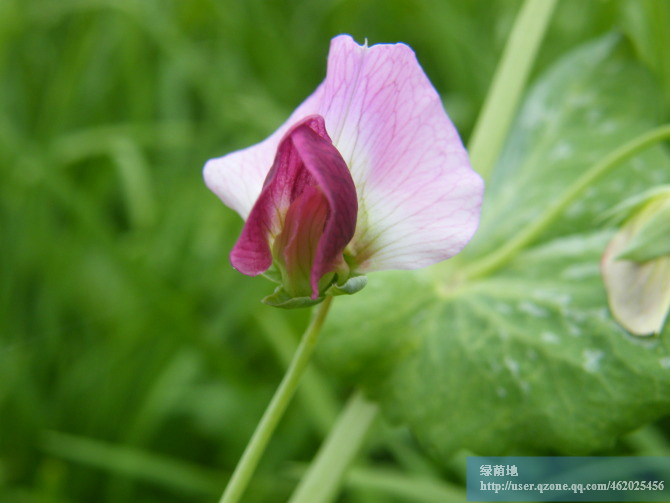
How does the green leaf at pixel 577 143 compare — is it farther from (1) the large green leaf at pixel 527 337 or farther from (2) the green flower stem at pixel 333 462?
(2) the green flower stem at pixel 333 462

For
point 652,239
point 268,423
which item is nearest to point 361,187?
point 268,423

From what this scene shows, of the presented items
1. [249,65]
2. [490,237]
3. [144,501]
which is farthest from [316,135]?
[249,65]

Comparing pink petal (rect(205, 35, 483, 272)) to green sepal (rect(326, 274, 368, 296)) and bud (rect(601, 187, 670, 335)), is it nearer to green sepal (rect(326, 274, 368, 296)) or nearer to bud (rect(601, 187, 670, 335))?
green sepal (rect(326, 274, 368, 296))

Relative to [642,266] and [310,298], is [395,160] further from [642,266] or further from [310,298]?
[642,266]

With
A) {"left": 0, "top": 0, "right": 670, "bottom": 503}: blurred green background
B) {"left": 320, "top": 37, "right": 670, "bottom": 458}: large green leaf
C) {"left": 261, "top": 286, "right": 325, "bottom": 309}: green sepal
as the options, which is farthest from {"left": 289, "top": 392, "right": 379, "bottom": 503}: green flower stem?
{"left": 261, "top": 286, "right": 325, "bottom": 309}: green sepal

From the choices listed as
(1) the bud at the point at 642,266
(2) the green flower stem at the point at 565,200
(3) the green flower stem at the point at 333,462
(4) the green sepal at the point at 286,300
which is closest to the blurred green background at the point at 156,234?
(3) the green flower stem at the point at 333,462

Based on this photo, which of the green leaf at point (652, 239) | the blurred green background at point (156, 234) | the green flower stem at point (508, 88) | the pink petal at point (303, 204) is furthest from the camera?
the blurred green background at point (156, 234)

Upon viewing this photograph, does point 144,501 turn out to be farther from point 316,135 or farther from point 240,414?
point 316,135
